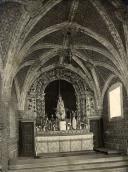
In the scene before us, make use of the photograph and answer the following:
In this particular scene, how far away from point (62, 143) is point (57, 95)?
139 inches

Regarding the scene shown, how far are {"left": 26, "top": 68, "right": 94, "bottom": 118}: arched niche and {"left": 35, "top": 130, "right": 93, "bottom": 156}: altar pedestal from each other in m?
2.21

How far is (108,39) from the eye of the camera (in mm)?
12797

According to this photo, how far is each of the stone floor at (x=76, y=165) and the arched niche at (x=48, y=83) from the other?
17.0 feet

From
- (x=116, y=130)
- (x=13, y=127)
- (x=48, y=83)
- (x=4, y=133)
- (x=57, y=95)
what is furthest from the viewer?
(x=57, y=95)

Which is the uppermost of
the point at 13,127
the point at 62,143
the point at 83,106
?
→ the point at 83,106

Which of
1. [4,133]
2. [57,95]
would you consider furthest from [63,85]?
[4,133]

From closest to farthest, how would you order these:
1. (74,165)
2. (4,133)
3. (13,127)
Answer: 1. (4,133)
2. (74,165)
3. (13,127)

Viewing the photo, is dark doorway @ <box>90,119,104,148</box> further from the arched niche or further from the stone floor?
the stone floor

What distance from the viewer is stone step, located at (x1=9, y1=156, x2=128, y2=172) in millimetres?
11734

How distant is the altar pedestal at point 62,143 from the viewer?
15422 mm

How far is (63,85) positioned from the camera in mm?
18422

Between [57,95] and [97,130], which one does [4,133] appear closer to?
[57,95]

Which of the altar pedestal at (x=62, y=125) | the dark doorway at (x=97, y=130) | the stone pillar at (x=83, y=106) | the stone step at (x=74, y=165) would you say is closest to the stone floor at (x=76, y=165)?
the stone step at (x=74, y=165)

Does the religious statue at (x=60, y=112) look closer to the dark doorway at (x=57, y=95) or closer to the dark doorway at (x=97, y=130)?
the dark doorway at (x=57, y=95)
